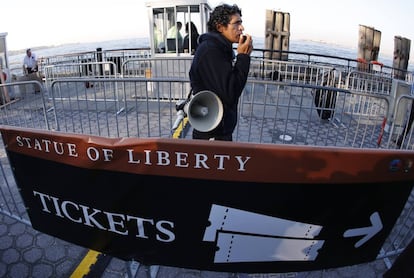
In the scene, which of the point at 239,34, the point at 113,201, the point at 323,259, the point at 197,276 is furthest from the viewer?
the point at 197,276

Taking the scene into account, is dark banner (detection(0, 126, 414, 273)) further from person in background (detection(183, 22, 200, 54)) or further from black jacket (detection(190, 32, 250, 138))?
person in background (detection(183, 22, 200, 54))

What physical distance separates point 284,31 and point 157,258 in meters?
14.0

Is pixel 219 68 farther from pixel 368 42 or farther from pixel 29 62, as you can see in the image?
pixel 368 42

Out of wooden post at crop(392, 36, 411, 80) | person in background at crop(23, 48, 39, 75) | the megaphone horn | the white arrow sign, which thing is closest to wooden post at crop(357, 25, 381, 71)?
wooden post at crop(392, 36, 411, 80)

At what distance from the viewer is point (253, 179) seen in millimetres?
1253

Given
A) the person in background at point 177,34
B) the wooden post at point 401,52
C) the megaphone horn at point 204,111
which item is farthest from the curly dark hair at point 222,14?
the wooden post at point 401,52

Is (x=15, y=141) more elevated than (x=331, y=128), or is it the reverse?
(x=15, y=141)

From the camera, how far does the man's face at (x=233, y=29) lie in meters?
2.35

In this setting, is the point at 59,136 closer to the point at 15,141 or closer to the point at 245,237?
the point at 15,141

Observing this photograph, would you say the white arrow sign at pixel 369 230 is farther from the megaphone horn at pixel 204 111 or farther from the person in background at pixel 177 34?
the person in background at pixel 177 34

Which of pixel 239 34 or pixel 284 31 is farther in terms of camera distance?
pixel 284 31

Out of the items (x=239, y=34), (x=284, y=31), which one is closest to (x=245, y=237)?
(x=239, y=34)

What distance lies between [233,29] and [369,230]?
181 cm

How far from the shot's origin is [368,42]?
14.2 meters
